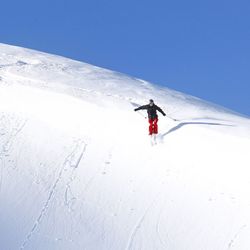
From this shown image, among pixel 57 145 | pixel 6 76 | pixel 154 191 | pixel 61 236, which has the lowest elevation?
pixel 61 236

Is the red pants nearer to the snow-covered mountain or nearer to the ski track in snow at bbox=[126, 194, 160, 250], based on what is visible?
the snow-covered mountain

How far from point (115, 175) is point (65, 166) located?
5.19 ft

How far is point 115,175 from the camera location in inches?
727

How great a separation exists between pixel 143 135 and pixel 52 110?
4.40m

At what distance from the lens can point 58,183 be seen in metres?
17.8

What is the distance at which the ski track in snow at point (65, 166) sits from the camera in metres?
15.2

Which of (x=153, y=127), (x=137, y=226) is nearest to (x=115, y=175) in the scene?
(x=153, y=127)

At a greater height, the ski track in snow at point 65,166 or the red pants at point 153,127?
the red pants at point 153,127

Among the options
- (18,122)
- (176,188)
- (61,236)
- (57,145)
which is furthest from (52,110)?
(61,236)

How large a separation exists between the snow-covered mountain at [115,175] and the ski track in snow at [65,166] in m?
0.03

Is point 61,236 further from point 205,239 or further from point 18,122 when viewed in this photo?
point 18,122

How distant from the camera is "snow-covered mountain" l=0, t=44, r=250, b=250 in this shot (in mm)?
15297

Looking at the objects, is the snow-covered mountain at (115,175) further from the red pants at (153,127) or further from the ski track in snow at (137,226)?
the red pants at (153,127)

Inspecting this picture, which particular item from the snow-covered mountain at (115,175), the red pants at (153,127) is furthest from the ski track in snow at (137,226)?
the red pants at (153,127)
